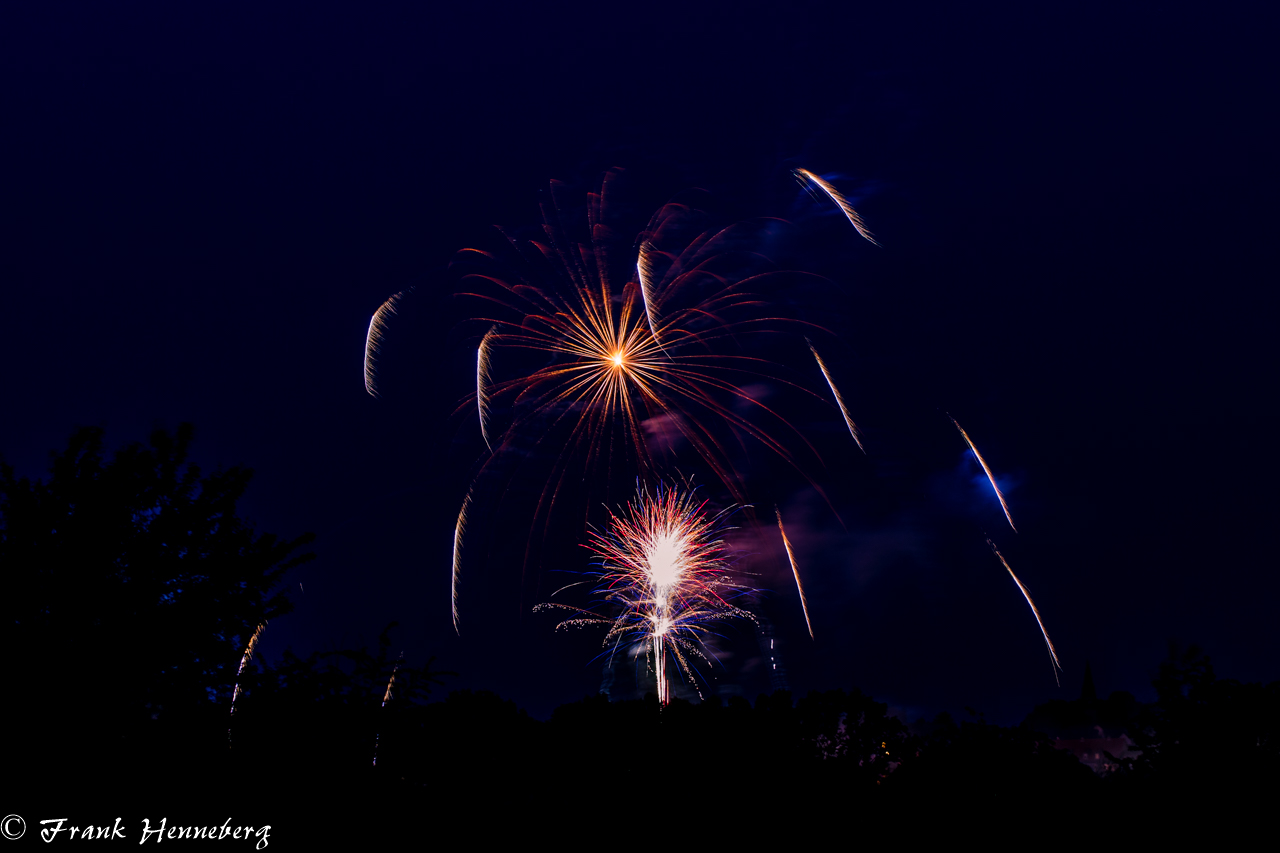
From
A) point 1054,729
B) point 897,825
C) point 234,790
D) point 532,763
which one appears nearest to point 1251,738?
point 897,825

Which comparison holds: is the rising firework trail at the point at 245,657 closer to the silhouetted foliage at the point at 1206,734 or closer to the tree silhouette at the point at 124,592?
the tree silhouette at the point at 124,592

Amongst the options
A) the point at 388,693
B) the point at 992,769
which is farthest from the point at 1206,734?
the point at 388,693

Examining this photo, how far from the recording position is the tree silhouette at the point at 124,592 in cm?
1182

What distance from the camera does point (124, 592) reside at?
41.2ft

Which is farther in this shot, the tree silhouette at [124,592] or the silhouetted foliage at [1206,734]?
the silhouetted foliage at [1206,734]

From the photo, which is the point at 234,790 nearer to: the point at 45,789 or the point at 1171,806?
the point at 45,789

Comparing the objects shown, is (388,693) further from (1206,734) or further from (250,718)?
(1206,734)

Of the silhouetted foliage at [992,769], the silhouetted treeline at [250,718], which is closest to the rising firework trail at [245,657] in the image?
the silhouetted treeline at [250,718]

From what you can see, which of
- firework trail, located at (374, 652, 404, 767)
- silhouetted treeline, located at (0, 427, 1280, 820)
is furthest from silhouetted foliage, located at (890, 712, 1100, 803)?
firework trail, located at (374, 652, 404, 767)

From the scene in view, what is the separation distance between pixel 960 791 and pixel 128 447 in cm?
1957
